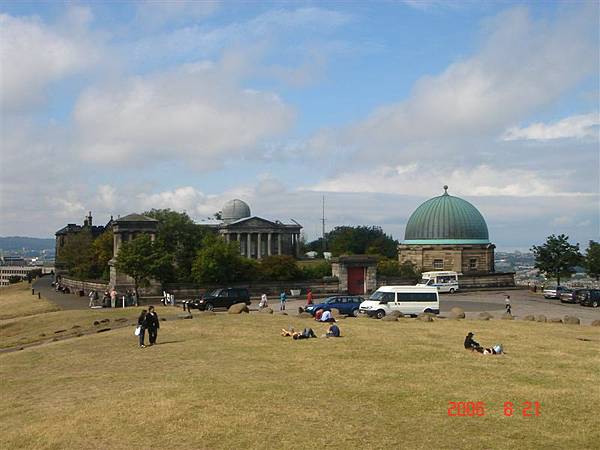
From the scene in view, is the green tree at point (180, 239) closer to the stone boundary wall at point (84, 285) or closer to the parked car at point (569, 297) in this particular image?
the stone boundary wall at point (84, 285)

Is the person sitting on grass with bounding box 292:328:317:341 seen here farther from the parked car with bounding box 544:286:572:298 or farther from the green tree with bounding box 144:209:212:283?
the parked car with bounding box 544:286:572:298

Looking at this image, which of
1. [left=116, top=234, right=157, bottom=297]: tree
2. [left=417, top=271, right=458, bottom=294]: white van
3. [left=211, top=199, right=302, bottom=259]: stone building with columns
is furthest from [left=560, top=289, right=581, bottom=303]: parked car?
[left=211, top=199, right=302, bottom=259]: stone building with columns

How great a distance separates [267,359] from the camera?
2456cm

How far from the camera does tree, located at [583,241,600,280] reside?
244 ft

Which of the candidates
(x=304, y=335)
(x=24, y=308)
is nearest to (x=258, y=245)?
(x=24, y=308)

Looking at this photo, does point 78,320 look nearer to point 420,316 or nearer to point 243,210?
point 420,316

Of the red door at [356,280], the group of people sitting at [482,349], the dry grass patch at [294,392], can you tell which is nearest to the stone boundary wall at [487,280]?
the red door at [356,280]

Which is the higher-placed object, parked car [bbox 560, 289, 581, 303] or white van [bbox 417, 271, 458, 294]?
white van [bbox 417, 271, 458, 294]

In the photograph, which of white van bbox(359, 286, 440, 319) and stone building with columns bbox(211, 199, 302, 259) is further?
stone building with columns bbox(211, 199, 302, 259)

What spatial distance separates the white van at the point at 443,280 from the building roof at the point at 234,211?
238 ft

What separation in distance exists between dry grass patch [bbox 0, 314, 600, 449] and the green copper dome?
170 feet

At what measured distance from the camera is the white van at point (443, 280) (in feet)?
220

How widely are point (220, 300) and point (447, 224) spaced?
41.7m

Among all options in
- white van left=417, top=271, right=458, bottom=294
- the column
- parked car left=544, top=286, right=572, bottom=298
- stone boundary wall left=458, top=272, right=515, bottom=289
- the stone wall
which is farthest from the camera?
the column
